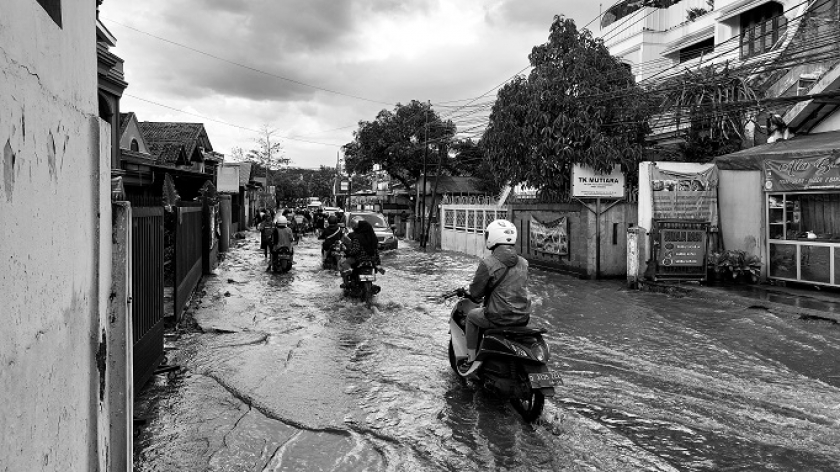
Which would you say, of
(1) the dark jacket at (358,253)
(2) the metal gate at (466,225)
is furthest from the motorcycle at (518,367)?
(2) the metal gate at (466,225)

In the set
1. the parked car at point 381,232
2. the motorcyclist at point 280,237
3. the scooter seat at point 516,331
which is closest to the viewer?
the scooter seat at point 516,331

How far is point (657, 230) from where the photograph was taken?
13164mm

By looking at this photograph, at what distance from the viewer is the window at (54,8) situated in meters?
2.37

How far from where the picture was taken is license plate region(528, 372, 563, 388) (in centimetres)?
484

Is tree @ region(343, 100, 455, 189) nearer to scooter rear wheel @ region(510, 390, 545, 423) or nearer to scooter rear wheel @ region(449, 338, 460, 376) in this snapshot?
scooter rear wheel @ region(449, 338, 460, 376)

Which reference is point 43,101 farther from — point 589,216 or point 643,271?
point 589,216

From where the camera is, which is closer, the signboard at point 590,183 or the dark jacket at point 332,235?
the signboard at point 590,183

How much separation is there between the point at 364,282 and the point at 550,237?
25.3 feet

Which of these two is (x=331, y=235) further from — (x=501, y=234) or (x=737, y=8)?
(x=737, y=8)

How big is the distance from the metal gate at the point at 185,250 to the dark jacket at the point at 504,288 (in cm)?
481

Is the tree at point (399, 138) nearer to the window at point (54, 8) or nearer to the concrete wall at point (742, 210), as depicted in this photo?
the concrete wall at point (742, 210)

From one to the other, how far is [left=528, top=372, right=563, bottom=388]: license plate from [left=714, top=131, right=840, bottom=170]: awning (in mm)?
9227

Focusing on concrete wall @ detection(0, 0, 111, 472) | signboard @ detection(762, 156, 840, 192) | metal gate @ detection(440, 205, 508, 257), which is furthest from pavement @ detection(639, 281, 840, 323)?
concrete wall @ detection(0, 0, 111, 472)

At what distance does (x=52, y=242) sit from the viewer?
213cm
